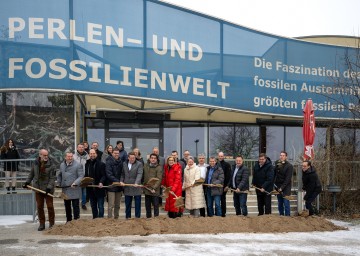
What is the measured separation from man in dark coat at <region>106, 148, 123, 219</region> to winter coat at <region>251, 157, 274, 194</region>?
3.18m

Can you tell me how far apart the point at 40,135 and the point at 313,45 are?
10718 millimetres

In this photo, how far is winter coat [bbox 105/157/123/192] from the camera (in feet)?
30.5

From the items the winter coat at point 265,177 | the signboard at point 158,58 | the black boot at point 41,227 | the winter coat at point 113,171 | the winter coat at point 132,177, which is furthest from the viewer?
the signboard at point 158,58

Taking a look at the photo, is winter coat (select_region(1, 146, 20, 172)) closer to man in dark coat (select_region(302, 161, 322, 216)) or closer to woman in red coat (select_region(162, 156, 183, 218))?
woman in red coat (select_region(162, 156, 183, 218))

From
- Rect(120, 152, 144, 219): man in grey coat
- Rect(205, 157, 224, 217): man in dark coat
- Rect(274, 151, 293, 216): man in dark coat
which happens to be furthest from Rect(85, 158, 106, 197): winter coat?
Rect(274, 151, 293, 216): man in dark coat

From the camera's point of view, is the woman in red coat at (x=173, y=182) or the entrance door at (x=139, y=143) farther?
the entrance door at (x=139, y=143)

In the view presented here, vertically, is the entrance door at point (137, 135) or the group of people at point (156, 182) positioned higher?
the entrance door at point (137, 135)

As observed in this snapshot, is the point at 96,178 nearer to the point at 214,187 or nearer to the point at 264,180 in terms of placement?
the point at 214,187

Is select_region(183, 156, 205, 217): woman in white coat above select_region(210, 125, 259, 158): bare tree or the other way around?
the other way around

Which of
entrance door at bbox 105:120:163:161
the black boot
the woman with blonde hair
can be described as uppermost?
entrance door at bbox 105:120:163:161

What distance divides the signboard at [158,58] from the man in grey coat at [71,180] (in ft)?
10.0

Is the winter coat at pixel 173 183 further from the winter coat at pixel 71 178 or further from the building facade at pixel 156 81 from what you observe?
the building facade at pixel 156 81

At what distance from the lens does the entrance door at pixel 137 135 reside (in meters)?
15.7

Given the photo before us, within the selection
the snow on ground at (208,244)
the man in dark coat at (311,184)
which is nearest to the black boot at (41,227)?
the snow on ground at (208,244)
